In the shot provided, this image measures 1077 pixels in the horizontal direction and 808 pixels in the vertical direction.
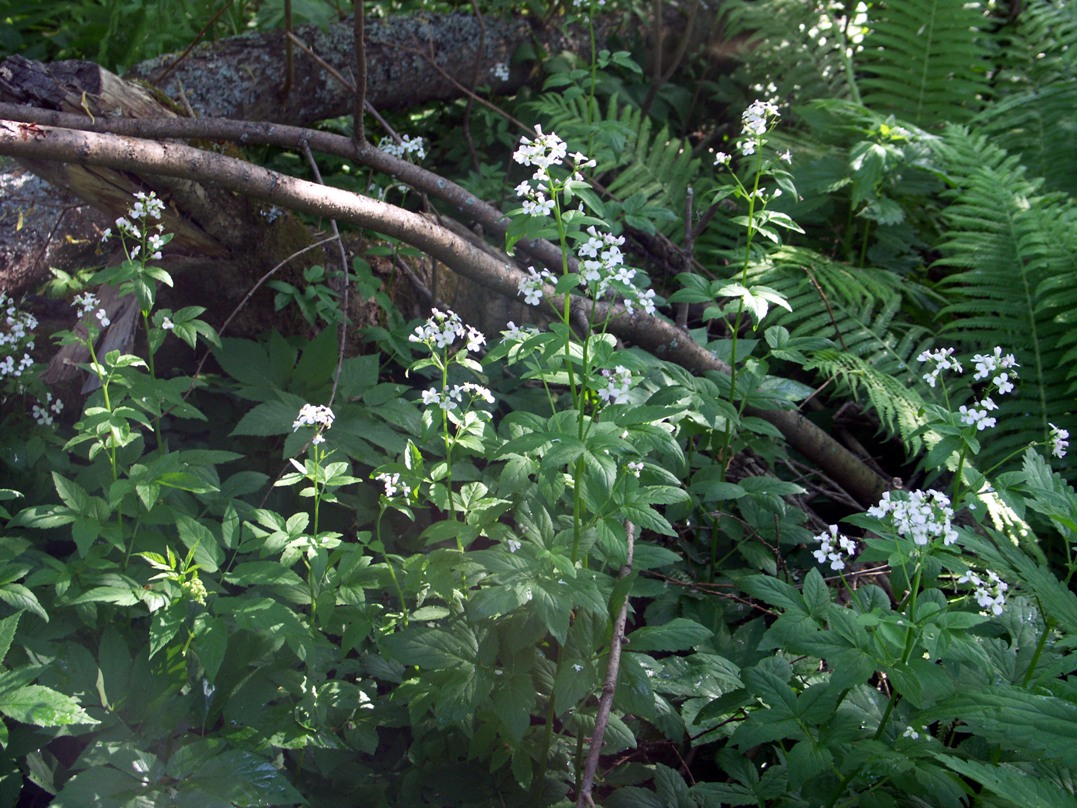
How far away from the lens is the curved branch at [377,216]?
225 centimetres

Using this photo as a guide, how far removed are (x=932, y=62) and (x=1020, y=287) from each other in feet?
5.22

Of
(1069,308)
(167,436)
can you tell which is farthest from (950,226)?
(167,436)

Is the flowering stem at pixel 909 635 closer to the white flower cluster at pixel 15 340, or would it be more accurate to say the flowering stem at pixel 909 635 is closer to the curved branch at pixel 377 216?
the curved branch at pixel 377 216

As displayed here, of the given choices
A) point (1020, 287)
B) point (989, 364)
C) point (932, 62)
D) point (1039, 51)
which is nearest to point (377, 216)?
point (989, 364)

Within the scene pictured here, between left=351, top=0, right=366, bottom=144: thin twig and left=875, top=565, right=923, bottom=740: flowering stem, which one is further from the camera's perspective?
left=351, top=0, right=366, bottom=144: thin twig

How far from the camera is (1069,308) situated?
134 inches

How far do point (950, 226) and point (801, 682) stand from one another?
9.82 ft

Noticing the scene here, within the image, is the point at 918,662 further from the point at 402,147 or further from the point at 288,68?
the point at 288,68

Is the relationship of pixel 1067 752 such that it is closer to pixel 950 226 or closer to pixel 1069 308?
pixel 1069 308

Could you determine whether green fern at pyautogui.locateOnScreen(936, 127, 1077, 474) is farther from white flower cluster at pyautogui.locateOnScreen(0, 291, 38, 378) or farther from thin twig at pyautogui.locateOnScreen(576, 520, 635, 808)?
white flower cluster at pyautogui.locateOnScreen(0, 291, 38, 378)

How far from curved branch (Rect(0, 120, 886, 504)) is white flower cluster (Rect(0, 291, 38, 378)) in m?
0.55

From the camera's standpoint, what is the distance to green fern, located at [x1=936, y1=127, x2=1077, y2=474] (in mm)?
3248

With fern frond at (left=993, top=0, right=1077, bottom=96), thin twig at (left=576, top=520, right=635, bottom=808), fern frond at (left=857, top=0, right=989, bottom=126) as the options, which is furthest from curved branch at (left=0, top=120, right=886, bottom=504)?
fern frond at (left=993, top=0, right=1077, bottom=96)

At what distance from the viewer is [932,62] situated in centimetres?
438
